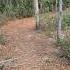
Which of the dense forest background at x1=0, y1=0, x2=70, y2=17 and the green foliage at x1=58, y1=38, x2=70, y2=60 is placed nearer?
the green foliage at x1=58, y1=38, x2=70, y2=60

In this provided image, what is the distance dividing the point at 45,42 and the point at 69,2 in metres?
8.91

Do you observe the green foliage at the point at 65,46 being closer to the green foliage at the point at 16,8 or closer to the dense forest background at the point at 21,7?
the dense forest background at the point at 21,7

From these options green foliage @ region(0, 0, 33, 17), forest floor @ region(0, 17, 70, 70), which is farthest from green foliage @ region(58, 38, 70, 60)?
green foliage @ region(0, 0, 33, 17)

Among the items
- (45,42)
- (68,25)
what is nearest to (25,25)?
(68,25)

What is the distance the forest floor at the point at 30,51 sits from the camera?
712cm

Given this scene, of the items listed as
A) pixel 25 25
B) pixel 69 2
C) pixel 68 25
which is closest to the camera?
pixel 68 25

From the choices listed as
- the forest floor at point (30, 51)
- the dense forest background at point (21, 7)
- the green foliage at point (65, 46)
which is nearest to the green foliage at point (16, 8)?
the dense forest background at point (21, 7)

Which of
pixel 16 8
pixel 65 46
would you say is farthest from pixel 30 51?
pixel 16 8

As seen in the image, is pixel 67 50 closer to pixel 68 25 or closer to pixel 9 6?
pixel 68 25

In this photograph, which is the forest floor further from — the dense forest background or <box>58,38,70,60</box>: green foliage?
the dense forest background

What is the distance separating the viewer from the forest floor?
7125 mm

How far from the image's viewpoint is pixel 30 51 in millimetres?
8508

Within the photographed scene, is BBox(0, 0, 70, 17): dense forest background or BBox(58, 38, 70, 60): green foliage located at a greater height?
BBox(0, 0, 70, 17): dense forest background

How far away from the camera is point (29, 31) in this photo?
38.1 feet
